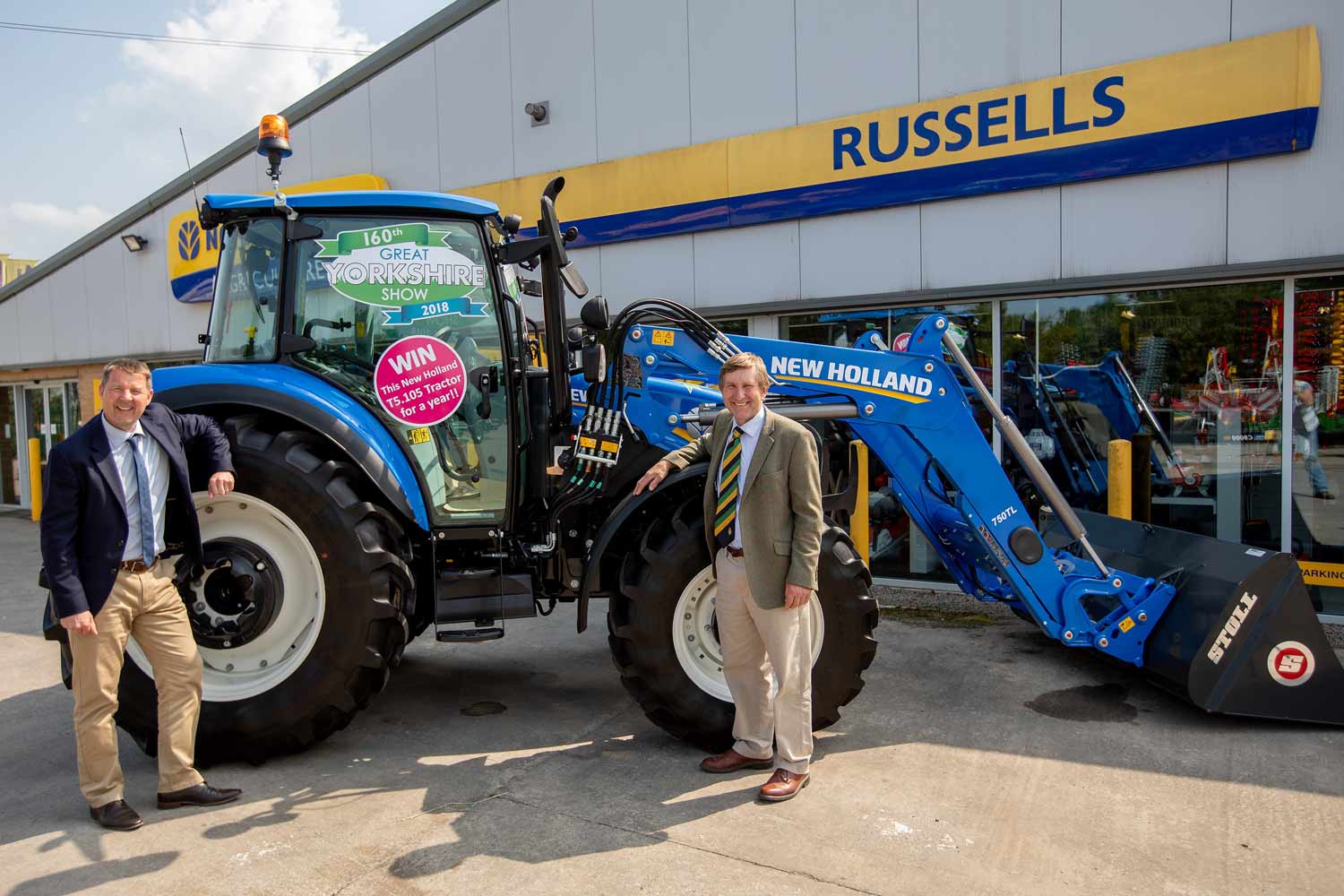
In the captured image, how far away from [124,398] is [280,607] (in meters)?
1.15

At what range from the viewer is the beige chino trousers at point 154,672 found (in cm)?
345

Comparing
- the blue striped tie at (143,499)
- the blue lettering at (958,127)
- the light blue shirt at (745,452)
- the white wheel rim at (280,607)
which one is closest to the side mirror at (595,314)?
the light blue shirt at (745,452)

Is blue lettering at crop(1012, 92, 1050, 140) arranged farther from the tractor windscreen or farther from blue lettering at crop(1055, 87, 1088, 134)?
the tractor windscreen

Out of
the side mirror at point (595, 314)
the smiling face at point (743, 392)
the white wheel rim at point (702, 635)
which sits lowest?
the white wheel rim at point (702, 635)

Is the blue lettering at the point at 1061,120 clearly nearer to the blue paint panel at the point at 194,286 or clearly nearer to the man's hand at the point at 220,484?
the man's hand at the point at 220,484

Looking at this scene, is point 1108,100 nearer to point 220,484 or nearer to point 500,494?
point 500,494

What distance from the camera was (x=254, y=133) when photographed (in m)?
11.4

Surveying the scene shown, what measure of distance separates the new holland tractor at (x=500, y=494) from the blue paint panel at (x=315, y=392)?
0.01 metres

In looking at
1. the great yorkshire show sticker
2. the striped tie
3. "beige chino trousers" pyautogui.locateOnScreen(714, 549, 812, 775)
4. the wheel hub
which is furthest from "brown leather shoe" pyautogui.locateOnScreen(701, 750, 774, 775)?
the great yorkshire show sticker

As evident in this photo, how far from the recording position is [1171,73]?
6.09 meters

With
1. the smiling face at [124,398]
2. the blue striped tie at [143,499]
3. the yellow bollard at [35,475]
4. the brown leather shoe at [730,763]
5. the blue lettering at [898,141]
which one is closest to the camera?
the smiling face at [124,398]

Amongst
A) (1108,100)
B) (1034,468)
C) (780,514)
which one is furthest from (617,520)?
(1108,100)

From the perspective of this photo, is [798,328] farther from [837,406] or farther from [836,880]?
[836,880]

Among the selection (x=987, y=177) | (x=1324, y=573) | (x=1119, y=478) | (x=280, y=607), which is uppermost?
(x=987, y=177)
